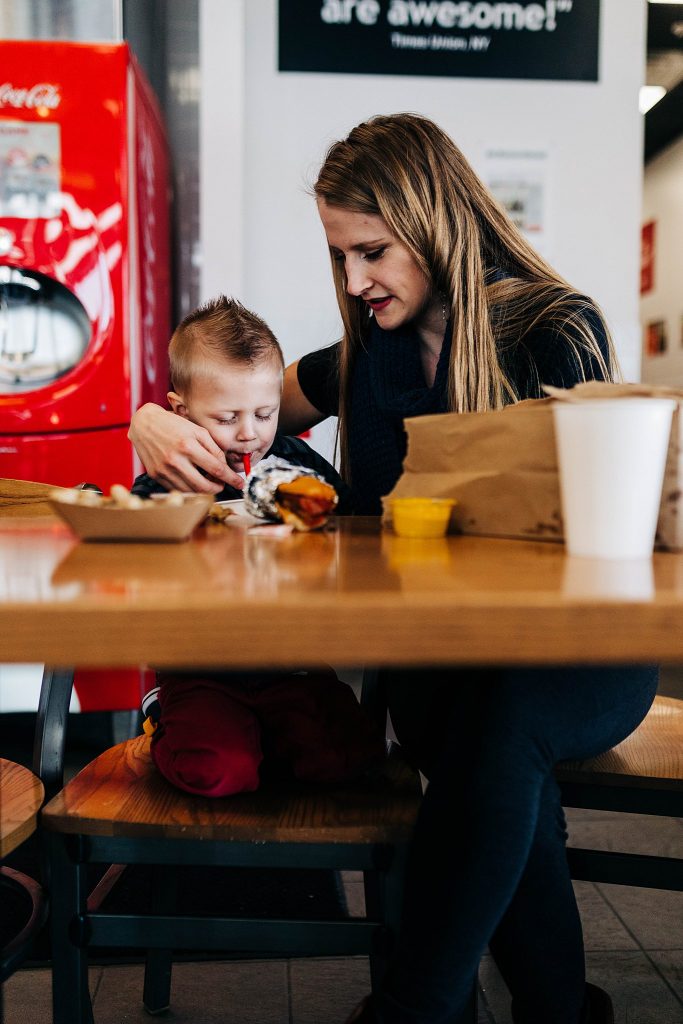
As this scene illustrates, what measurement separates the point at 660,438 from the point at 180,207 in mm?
3173

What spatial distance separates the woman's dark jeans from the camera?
83 cm

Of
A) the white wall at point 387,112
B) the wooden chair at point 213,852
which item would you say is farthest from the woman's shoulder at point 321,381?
the white wall at point 387,112

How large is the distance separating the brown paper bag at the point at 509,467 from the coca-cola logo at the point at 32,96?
2.03 meters

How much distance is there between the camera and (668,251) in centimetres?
812

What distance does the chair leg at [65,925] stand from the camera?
0.92m

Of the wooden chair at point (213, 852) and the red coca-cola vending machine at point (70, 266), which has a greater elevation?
the red coca-cola vending machine at point (70, 266)

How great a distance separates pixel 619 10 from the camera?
3221mm

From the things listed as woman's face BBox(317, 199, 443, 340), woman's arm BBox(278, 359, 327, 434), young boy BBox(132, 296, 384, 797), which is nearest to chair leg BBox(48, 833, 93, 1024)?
young boy BBox(132, 296, 384, 797)

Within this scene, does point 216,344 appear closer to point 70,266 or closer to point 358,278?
point 358,278

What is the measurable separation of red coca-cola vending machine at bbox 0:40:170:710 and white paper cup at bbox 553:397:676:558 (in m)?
2.07

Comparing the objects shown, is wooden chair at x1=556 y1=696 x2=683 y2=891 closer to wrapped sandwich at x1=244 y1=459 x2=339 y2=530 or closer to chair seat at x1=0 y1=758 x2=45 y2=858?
wrapped sandwich at x1=244 y1=459 x2=339 y2=530

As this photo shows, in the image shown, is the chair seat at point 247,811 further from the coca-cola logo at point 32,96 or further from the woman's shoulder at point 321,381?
the coca-cola logo at point 32,96

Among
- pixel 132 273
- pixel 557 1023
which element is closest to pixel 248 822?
pixel 557 1023

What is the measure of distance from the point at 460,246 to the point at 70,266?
1.47 metres
